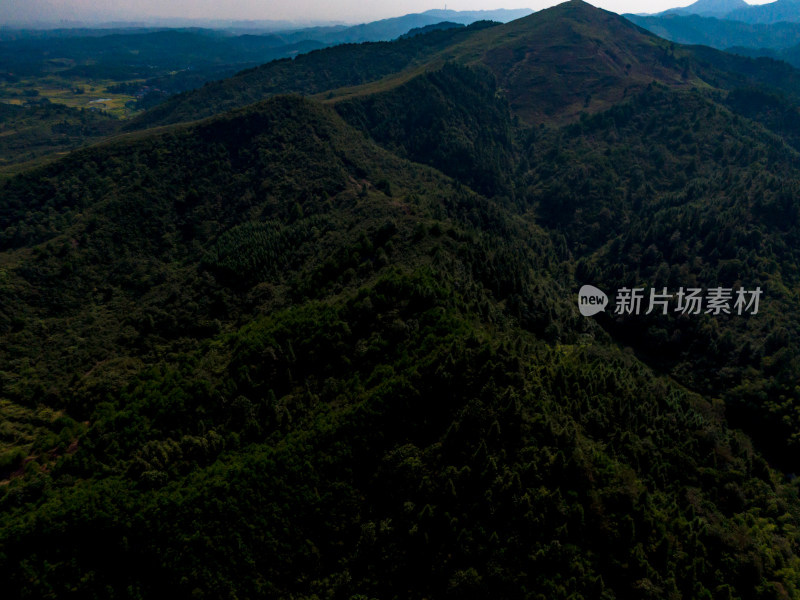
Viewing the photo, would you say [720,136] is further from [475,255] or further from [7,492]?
[7,492]

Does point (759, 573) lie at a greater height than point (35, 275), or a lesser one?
lesser

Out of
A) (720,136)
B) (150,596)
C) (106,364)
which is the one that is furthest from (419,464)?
(720,136)

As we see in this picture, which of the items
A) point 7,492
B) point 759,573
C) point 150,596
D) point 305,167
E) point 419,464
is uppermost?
point 305,167

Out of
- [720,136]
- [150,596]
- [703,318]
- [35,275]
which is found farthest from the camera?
→ [720,136]

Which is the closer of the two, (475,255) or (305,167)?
(475,255)

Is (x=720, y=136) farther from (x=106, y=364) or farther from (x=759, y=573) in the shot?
(x=106, y=364)

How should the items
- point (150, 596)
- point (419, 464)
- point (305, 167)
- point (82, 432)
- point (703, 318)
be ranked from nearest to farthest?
1. point (150, 596)
2. point (419, 464)
3. point (82, 432)
4. point (703, 318)
5. point (305, 167)

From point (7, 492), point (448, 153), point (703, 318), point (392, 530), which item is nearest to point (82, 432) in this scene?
point (7, 492)
